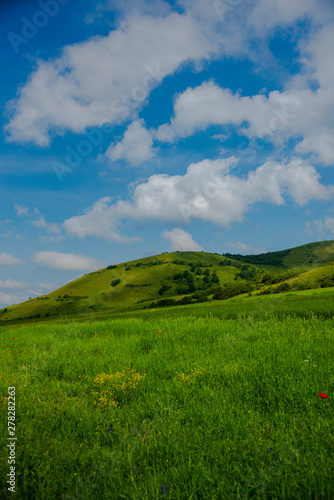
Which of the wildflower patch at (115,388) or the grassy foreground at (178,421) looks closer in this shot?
the grassy foreground at (178,421)

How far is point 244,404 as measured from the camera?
5277mm

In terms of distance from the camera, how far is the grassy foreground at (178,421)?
339cm

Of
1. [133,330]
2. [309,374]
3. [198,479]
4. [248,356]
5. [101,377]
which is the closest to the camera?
[198,479]

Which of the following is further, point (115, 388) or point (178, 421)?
point (115, 388)

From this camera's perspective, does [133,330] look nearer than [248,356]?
No

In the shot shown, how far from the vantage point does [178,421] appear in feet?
16.0

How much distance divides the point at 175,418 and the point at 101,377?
2.49m

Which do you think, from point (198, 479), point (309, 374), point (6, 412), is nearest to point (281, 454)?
point (198, 479)

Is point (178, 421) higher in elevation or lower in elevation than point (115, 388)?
lower

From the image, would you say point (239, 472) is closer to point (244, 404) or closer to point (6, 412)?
point (244, 404)

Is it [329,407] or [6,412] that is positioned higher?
[6,412]

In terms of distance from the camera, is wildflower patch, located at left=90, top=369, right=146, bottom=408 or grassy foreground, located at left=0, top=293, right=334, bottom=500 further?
wildflower patch, located at left=90, top=369, right=146, bottom=408

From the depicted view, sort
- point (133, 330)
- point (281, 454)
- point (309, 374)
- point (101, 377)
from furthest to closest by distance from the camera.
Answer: point (133, 330) < point (101, 377) < point (309, 374) < point (281, 454)

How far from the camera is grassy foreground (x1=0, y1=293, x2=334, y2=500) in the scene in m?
3.39
